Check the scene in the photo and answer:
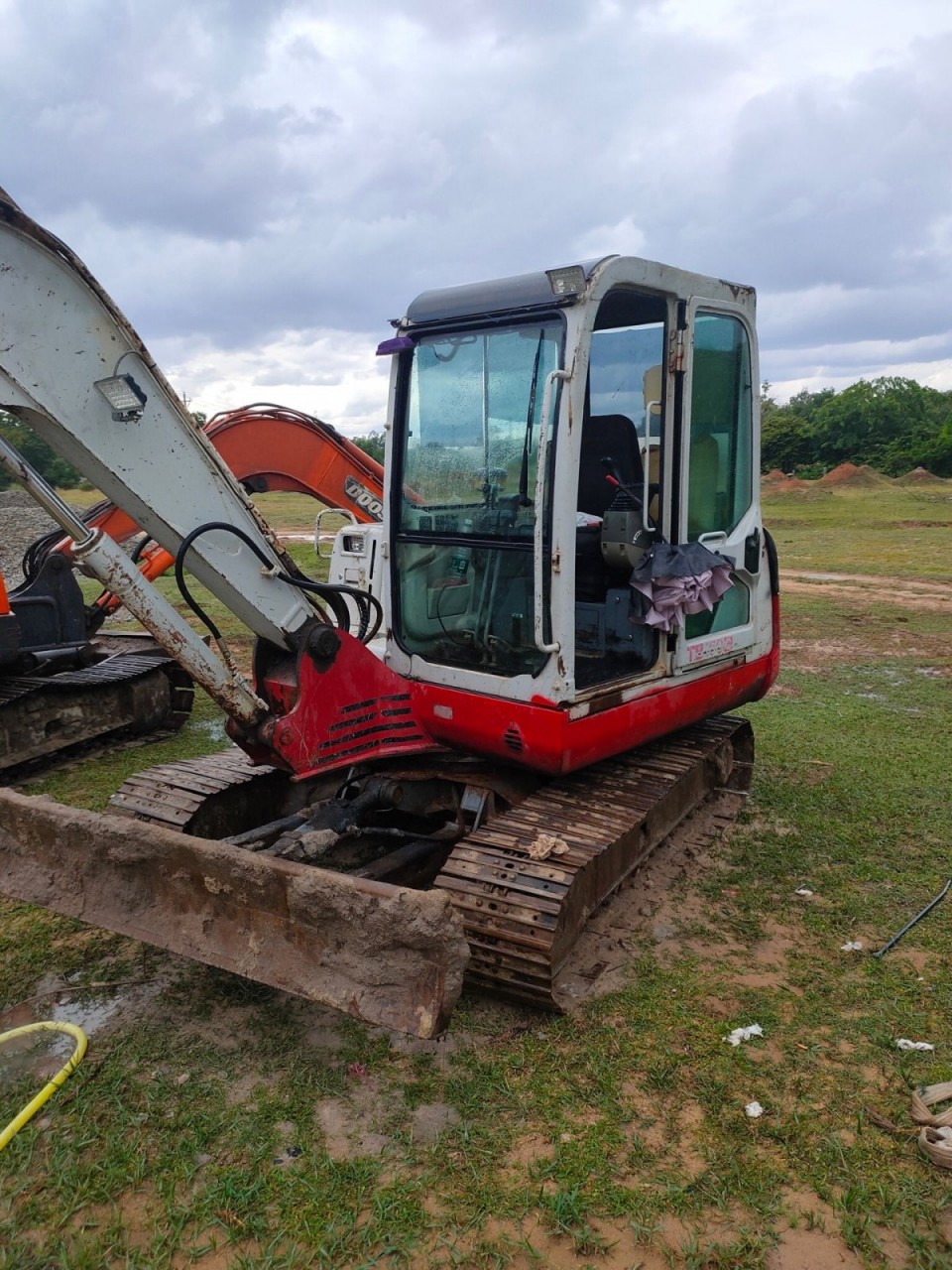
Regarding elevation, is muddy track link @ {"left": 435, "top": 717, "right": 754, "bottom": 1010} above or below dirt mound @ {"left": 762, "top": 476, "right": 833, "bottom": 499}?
below

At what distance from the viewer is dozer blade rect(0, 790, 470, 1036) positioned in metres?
2.75

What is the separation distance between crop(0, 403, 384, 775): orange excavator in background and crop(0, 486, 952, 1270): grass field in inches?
102

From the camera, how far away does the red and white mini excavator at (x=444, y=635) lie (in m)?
3.02

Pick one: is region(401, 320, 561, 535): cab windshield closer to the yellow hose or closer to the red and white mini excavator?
the red and white mini excavator

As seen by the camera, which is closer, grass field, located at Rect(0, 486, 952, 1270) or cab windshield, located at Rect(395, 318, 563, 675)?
grass field, located at Rect(0, 486, 952, 1270)

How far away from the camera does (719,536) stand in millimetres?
4605

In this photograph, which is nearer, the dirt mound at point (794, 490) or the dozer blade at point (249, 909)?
the dozer blade at point (249, 909)

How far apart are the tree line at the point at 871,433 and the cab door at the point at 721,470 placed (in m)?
39.5

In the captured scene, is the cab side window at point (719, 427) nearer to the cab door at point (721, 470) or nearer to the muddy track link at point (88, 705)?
the cab door at point (721, 470)

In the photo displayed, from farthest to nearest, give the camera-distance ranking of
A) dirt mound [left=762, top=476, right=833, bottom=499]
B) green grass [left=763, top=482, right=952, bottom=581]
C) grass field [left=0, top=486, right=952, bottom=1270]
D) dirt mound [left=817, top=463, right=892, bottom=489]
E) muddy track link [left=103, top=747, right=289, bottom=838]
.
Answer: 1. dirt mound [left=817, top=463, right=892, bottom=489]
2. dirt mound [left=762, top=476, right=833, bottom=499]
3. green grass [left=763, top=482, right=952, bottom=581]
4. muddy track link [left=103, top=747, right=289, bottom=838]
5. grass field [left=0, top=486, right=952, bottom=1270]

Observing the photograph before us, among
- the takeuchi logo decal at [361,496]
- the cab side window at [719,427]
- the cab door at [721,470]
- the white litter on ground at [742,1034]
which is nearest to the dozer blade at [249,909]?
the white litter on ground at [742,1034]

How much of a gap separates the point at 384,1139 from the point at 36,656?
205 inches

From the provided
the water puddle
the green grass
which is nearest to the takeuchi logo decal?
Result: the water puddle

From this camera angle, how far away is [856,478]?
3478cm
